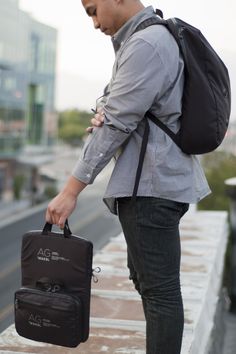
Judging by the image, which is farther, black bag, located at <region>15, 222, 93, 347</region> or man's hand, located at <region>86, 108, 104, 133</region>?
black bag, located at <region>15, 222, 93, 347</region>

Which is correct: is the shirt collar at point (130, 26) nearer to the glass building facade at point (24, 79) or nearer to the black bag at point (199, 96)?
the black bag at point (199, 96)

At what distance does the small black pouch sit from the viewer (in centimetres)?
208

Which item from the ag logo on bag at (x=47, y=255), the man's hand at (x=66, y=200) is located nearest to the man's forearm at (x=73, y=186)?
the man's hand at (x=66, y=200)

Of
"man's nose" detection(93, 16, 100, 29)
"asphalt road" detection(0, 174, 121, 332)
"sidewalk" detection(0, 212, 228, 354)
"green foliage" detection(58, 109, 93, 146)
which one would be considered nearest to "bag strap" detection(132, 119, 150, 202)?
"man's nose" detection(93, 16, 100, 29)

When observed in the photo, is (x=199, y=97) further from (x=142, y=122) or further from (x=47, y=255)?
(x=47, y=255)

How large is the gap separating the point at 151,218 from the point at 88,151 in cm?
29

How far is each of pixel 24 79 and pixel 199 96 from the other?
36932mm

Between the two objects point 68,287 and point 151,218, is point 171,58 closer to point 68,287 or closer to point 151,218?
point 151,218

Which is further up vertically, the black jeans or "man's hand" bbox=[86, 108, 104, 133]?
"man's hand" bbox=[86, 108, 104, 133]

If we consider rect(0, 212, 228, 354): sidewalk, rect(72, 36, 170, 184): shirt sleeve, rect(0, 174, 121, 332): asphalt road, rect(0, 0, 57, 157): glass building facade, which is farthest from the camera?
rect(0, 0, 57, 157): glass building facade

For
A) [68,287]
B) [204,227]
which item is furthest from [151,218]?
[204,227]

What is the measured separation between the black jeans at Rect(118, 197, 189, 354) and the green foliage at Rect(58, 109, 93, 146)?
75.6 metres

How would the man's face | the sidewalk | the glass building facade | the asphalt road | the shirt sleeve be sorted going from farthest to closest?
the glass building facade → the asphalt road → the sidewalk → the man's face → the shirt sleeve

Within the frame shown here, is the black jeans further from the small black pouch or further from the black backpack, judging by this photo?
the small black pouch
